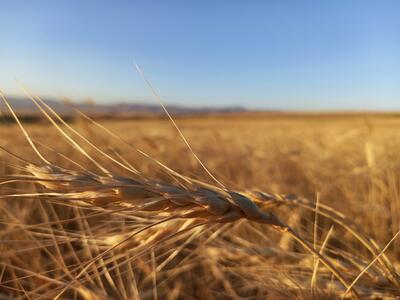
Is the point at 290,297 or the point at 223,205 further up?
the point at 223,205

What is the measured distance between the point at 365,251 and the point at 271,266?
506mm

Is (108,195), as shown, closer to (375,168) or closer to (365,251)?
(365,251)

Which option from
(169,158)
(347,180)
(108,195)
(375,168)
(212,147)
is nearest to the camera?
(108,195)

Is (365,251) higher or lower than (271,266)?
lower

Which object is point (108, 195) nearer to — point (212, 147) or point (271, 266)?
point (271, 266)

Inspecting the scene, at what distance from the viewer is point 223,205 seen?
328 millimetres

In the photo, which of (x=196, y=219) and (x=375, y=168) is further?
(x=375, y=168)

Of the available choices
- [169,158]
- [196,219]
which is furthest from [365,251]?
[169,158]

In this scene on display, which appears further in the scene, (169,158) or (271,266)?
(169,158)

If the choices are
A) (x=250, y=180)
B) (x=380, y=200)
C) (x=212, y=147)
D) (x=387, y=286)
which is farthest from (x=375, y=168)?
(x=212, y=147)

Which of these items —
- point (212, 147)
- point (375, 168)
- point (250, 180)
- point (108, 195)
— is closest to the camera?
point (108, 195)

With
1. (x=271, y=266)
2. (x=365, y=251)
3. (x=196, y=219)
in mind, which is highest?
(x=196, y=219)

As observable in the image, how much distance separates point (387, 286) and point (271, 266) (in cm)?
15

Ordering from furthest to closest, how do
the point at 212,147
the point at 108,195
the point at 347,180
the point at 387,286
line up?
the point at 212,147, the point at 347,180, the point at 387,286, the point at 108,195
